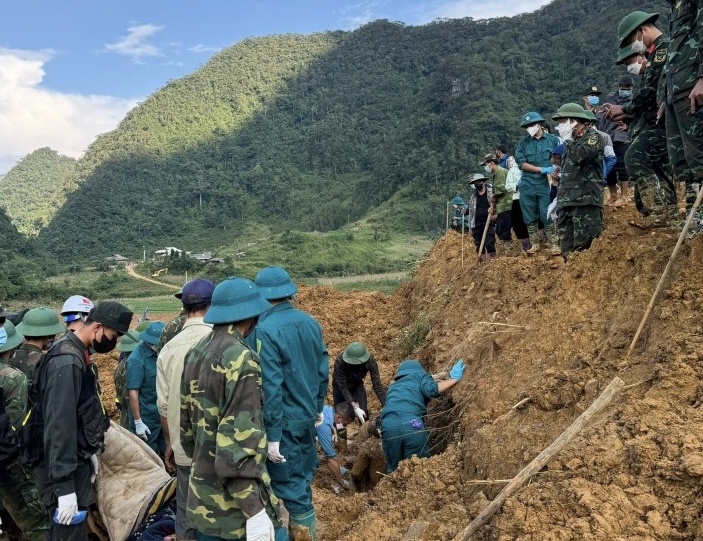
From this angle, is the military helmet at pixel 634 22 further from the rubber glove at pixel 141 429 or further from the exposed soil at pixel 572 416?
the rubber glove at pixel 141 429

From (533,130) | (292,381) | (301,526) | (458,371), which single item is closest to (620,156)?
(533,130)

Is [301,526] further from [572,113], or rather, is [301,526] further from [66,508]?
[572,113]

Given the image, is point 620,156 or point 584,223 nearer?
point 584,223

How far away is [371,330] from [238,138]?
3206 inches

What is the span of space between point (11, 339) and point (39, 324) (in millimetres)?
201

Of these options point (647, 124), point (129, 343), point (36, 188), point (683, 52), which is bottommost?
point (129, 343)

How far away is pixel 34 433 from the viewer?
10.4ft

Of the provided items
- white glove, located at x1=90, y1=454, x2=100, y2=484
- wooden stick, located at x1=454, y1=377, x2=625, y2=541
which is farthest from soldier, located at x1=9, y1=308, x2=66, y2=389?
wooden stick, located at x1=454, y1=377, x2=625, y2=541

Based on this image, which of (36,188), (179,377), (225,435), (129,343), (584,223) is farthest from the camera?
(36,188)

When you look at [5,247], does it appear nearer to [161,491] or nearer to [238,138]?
[161,491]

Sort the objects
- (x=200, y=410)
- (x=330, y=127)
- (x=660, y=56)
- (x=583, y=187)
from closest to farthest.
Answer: (x=200, y=410)
(x=660, y=56)
(x=583, y=187)
(x=330, y=127)

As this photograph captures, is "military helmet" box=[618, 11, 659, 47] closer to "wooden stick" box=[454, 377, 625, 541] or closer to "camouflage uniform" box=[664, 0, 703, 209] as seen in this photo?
"camouflage uniform" box=[664, 0, 703, 209]

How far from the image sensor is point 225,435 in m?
2.40

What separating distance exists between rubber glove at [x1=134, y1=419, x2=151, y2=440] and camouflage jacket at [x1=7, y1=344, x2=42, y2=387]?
43.5 inches
